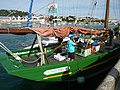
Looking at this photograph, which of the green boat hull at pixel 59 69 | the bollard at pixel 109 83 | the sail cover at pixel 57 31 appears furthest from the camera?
the sail cover at pixel 57 31

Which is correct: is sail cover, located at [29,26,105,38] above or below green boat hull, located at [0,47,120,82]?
above

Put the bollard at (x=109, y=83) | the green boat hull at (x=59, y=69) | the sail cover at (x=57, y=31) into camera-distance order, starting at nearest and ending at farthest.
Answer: the bollard at (x=109, y=83), the green boat hull at (x=59, y=69), the sail cover at (x=57, y=31)

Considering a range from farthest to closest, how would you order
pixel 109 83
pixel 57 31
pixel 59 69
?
pixel 57 31 → pixel 59 69 → pixel 109 83

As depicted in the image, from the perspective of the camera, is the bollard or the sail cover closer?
the bollard

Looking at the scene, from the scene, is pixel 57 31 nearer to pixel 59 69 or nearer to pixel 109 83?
pixel 59 69

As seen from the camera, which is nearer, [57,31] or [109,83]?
[109,83]

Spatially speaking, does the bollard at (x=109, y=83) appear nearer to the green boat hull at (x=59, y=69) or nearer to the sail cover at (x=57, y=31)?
the green boat hull at (x=59, y=69)

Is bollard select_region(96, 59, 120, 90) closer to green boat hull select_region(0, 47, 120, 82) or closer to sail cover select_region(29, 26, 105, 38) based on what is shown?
green boat hull select_region(0, 47, 120, 82)

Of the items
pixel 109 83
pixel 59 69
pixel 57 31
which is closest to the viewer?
pixel 109 83

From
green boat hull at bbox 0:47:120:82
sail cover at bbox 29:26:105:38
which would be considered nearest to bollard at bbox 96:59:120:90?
green boat hull at bbox 0:47:120:82

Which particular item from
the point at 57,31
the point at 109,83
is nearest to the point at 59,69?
the point at 57,31

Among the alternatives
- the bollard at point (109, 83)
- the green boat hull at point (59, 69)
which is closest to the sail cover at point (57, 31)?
the green boat hull at point (59, 69)

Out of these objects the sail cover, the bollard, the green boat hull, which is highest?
the sail cover

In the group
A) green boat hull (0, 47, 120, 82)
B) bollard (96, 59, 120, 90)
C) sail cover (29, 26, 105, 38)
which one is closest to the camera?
bollard (96, 59, 120, 90)
